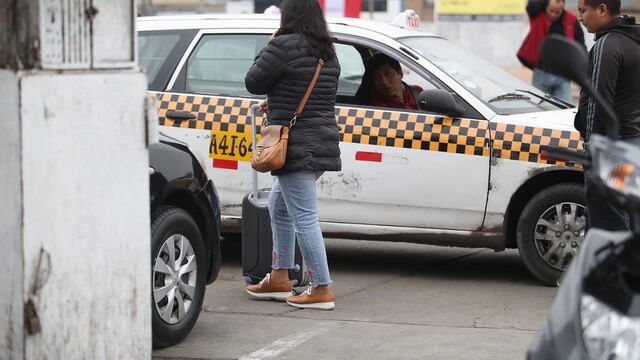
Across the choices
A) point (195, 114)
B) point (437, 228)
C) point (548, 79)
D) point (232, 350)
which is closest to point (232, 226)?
point (195, 114)

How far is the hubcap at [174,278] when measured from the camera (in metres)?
5.96

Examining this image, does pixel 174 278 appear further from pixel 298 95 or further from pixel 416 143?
pixel 416 143

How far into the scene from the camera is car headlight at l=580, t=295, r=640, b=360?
2.93 m

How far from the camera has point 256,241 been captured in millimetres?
7523

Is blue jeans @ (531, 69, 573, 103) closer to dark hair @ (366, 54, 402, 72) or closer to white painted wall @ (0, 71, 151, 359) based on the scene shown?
dark hair @ (366, 54, 402, 72)

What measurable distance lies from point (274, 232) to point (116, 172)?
8.03ft

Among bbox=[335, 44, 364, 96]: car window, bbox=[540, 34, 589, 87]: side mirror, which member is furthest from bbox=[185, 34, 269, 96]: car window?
bbox=[540, 34, 589, 87]: side mirror

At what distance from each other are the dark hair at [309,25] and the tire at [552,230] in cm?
173

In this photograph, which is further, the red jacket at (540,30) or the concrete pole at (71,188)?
the red jacket at (540,30)

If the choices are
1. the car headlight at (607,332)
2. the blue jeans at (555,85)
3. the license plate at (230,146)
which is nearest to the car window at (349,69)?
the license plate at (230,146)

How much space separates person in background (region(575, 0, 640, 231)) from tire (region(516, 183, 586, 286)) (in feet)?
4.67

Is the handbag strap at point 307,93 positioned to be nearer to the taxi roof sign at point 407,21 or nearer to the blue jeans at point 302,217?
the blue jeans at point 302,217

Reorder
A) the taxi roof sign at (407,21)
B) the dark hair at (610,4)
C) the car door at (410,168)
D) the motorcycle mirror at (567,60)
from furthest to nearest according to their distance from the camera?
the taxi roof sign at (407,21)
the car door at (410,168)
the dark hair at (610,4)
the motorcycle mirror at (567,60)

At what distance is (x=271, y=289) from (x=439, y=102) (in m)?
1.55
